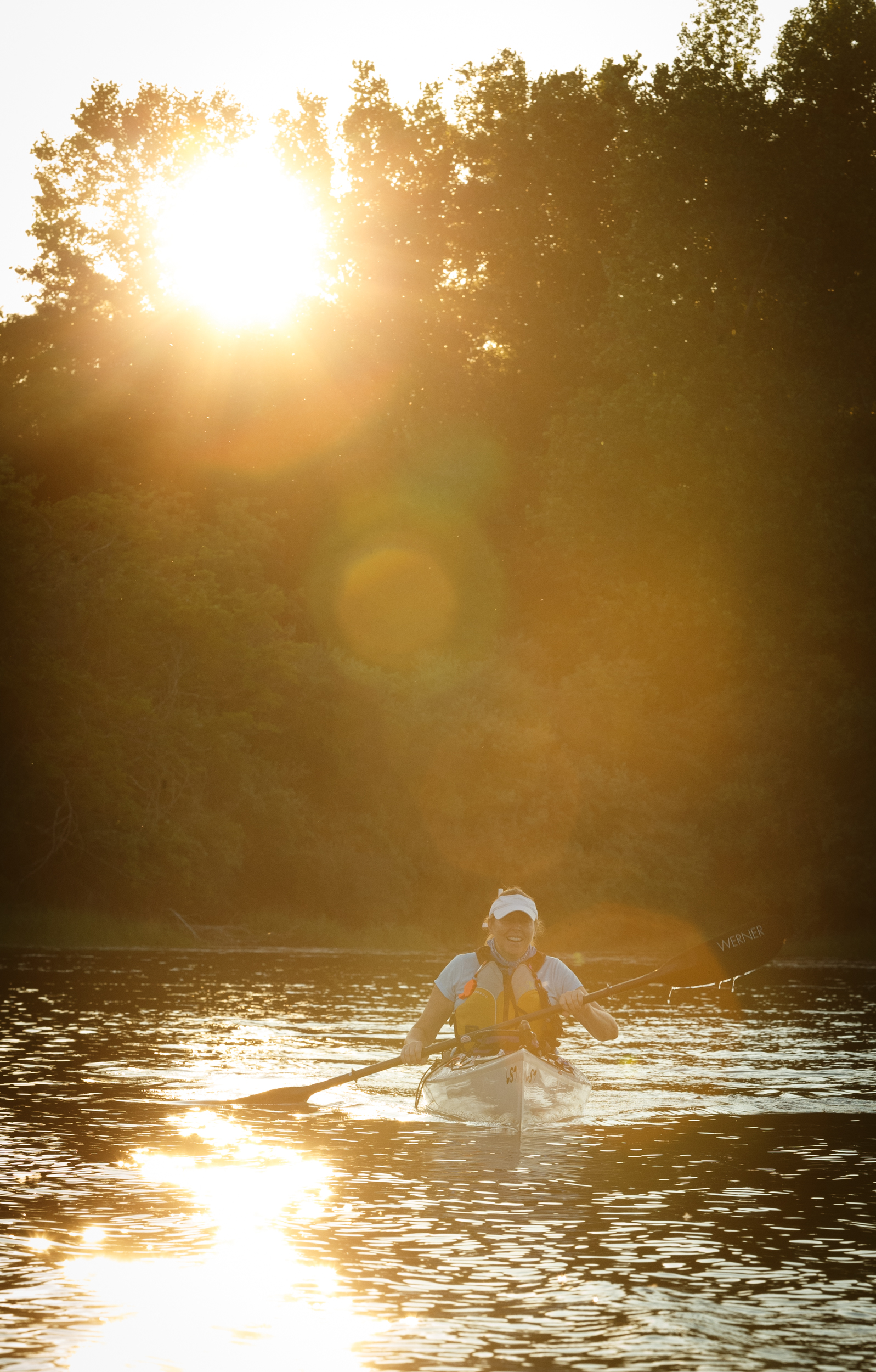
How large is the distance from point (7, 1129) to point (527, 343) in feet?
136

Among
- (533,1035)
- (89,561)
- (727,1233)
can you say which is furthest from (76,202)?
(727,1233)

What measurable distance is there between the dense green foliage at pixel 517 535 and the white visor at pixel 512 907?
24.5 metres

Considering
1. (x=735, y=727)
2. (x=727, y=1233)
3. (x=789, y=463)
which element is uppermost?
(x=789, y=463)

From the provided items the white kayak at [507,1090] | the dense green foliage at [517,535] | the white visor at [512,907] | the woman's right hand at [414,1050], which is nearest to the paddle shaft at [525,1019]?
the white kayak at [507,1090]

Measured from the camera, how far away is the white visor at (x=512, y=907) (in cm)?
1302

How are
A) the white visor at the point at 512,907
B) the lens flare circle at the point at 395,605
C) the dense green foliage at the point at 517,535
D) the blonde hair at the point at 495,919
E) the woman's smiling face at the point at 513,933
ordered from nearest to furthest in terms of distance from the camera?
the white visor at the point at 512,907, the woman's smiling face at the point at 513,933, the blonde hair at the point at 495,919, the dense green foliage at the point at 517,535, the lens flare circle at the point at 395,605

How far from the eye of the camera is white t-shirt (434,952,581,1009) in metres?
13.4

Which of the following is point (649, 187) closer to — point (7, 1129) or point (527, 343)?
point (527, 343)

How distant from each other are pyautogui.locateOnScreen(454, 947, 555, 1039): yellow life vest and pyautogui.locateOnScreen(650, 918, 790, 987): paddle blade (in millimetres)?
2955

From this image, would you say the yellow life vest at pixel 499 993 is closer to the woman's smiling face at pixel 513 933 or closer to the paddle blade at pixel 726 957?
the woman's smiling face at pixel 513 933

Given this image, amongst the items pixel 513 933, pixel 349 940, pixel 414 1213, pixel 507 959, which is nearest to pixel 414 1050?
pixel 507 959

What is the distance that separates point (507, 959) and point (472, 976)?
29 centimetres

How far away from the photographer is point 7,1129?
1256cm

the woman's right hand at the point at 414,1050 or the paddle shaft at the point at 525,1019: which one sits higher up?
the paddle shaft at the point at 525,1019
